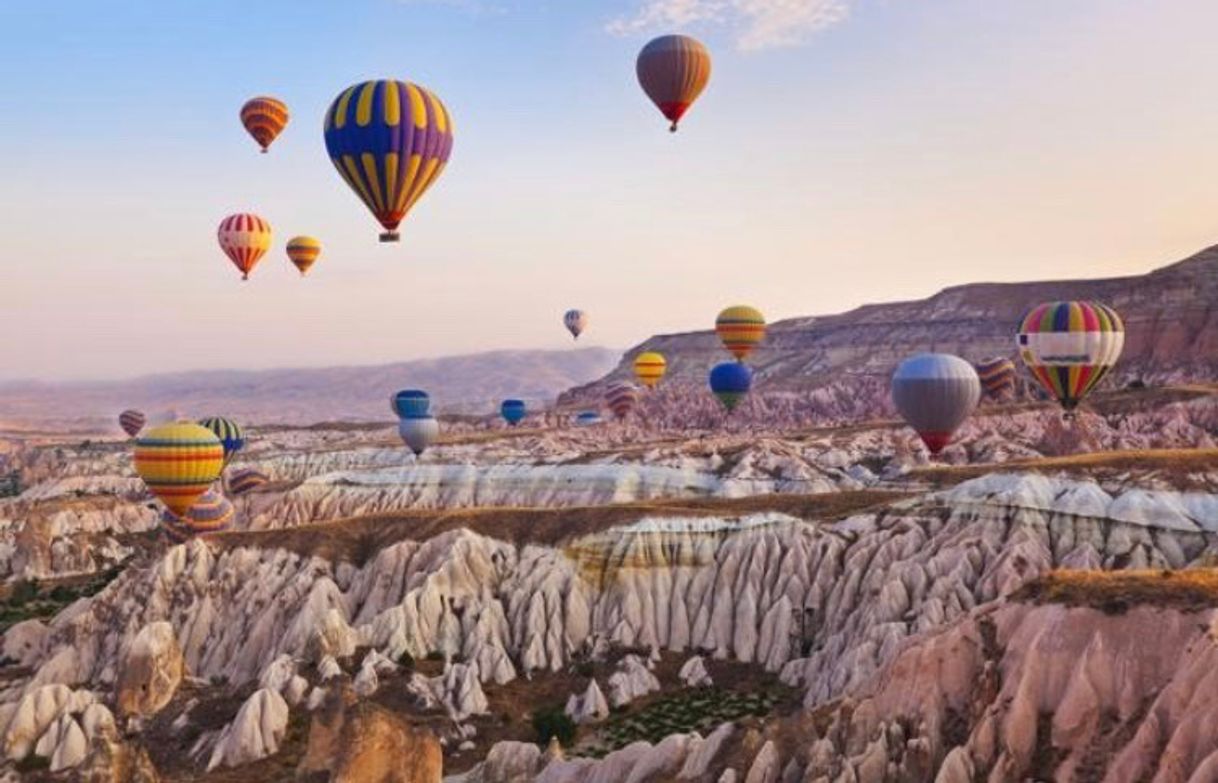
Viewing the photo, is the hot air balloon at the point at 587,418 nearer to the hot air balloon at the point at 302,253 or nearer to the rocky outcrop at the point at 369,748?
the hot air balloon at the point at 302,253

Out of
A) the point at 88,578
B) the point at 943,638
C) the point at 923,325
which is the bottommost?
the point at 88,578

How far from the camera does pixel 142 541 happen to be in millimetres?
113562

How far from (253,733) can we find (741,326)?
80534mm

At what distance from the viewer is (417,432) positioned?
114688 millimetres

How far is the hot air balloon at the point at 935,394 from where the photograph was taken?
62312 mm

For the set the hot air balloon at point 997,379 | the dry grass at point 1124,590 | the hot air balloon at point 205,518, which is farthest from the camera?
the hot air balloon at point 997,379

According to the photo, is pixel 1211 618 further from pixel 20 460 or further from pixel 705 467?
pixel 20 460

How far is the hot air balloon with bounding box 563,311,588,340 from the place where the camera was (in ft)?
629

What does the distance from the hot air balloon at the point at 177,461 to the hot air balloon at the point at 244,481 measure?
2109 inches

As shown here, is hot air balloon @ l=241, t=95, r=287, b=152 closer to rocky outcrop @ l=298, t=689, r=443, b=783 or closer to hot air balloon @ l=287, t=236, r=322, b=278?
hot air balloon @ l=287, t=236, r=322, b=278

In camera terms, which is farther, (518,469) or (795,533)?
(518,469)

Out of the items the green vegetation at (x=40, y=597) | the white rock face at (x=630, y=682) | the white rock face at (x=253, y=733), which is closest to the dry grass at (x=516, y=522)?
the white rock face at (x=630, y=682)

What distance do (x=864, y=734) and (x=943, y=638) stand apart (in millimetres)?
3592

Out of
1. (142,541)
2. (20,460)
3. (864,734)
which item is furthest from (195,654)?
(20,460)
